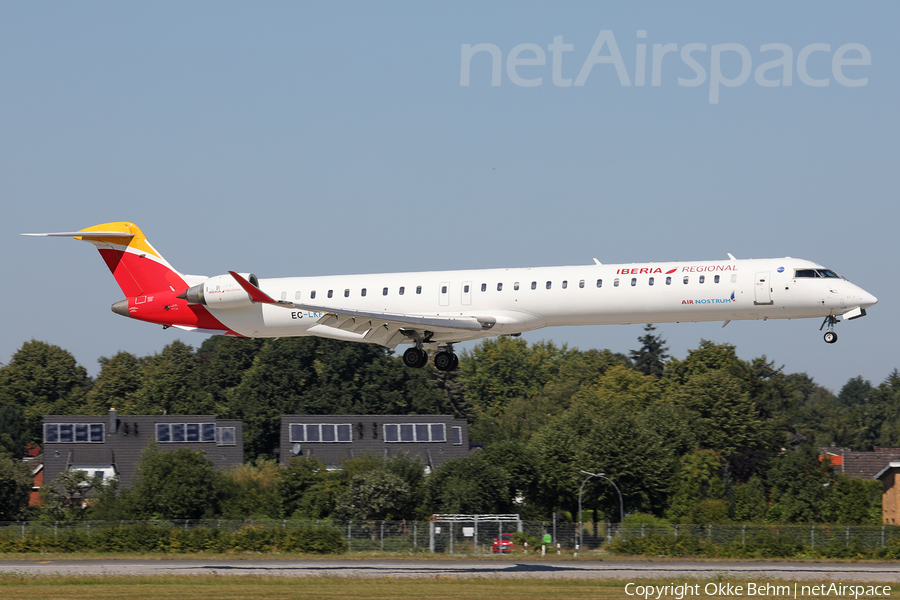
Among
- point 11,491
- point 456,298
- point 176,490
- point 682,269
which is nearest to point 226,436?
point 11,491

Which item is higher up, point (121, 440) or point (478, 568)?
point (121, 440)

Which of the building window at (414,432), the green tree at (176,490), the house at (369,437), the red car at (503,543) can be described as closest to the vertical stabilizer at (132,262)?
the red car at (503,543)

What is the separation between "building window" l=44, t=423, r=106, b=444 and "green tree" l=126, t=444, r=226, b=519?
648 inches

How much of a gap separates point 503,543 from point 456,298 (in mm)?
11735

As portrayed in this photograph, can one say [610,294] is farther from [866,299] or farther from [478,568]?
[478,568]

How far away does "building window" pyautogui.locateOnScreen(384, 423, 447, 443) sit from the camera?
6775 centimetres

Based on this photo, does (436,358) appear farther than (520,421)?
No

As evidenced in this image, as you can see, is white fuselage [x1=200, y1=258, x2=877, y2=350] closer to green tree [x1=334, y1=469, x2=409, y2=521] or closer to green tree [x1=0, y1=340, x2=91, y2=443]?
green tree [x1=334, y1=469, x2=409, y2=521]

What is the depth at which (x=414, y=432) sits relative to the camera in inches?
2675

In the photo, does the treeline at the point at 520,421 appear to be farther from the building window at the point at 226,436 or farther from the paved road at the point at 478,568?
the paved road at the point at 478,568

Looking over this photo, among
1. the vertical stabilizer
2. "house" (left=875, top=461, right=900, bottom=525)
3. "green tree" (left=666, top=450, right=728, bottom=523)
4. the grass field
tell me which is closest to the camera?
the grass field

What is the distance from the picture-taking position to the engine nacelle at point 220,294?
3372cm

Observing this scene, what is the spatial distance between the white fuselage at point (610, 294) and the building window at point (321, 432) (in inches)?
1401

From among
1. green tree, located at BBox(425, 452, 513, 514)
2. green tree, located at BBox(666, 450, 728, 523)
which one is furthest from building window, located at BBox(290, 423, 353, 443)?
green tree, located at BBox(666, 450, 728, 523)
